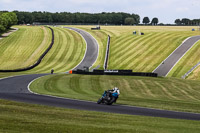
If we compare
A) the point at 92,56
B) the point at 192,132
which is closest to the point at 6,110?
the point at 192,132

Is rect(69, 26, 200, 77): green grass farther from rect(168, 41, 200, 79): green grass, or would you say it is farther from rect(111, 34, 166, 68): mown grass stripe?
rect(168, 41, 200, 79): green grass

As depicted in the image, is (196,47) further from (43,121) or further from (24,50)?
(43,121)

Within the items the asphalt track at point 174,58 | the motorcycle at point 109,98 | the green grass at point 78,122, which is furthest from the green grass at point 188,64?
the green grass at point 78,122

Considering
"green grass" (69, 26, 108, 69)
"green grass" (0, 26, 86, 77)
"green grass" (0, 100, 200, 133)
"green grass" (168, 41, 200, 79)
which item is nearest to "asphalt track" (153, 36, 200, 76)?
"green grass" (168, 41, 200, 79)

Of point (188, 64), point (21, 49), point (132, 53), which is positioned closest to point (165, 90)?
point (188, 64)

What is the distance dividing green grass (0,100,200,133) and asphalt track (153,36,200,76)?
54.9 m

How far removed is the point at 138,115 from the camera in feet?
76.8

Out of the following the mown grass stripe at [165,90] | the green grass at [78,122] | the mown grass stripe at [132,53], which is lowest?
the mown grass stripe at [165,90]

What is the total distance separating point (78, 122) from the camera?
62.1 feet

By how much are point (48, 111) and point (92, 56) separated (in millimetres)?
77758

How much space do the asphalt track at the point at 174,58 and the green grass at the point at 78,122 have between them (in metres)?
54.9

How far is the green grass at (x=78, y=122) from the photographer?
16875 millimetres

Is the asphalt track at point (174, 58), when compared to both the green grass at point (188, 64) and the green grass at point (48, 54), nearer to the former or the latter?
the green grass at point (188, 64)

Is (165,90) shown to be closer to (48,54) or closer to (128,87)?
(128,87)
